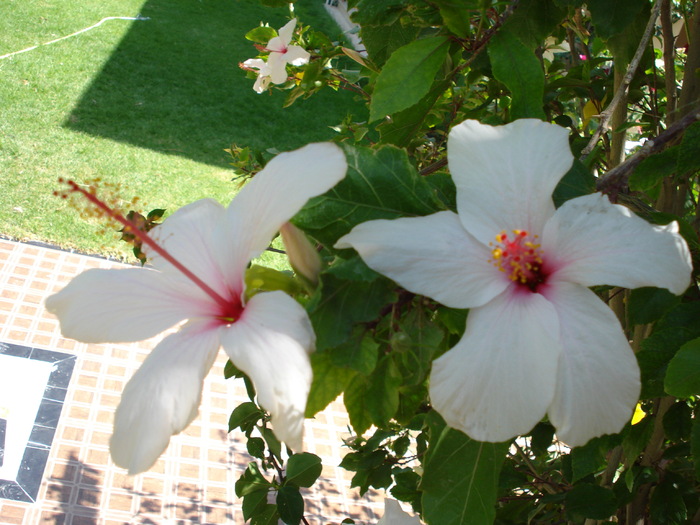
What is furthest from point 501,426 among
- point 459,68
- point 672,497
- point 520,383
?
point 672,497

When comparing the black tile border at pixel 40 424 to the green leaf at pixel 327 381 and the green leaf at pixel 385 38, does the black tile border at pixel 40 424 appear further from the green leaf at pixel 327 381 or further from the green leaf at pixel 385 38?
the green leaf at pixel 327 381

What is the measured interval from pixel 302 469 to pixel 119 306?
2.59ft

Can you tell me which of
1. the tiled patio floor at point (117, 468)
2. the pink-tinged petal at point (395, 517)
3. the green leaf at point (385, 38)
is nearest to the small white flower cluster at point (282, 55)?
the green leaf at point (385, 38)

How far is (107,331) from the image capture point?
62 centimetres

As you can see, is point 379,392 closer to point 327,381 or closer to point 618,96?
point 327,381

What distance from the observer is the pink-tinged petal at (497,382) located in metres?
0.55

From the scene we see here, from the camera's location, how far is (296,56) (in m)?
1.84

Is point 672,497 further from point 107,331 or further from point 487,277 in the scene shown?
point 107,331

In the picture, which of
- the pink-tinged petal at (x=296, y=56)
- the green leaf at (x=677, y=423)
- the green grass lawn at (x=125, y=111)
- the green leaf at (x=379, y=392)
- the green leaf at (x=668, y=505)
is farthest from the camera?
the green grass lawn at (x=125, y=111)

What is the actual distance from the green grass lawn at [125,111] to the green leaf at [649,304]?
13.2ft

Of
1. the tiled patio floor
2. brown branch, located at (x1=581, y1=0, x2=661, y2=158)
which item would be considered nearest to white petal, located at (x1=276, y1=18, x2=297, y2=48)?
brown branch, located at (x1=581, y1=0, x2=661, y2=158)

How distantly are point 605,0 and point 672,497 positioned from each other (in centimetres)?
76

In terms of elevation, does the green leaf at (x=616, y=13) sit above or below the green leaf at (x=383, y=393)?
above

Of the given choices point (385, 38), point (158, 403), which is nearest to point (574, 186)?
point (158, 403)
